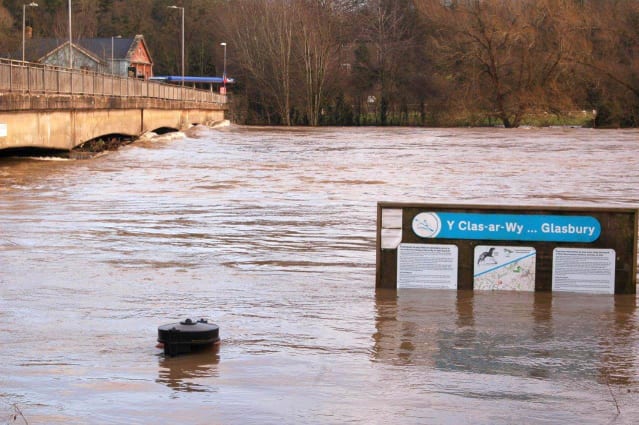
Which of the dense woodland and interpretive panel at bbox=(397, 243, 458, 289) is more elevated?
the dense woodland

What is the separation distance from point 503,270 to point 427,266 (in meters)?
0.75

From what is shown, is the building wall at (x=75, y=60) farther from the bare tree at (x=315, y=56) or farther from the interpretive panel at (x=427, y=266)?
the interpretive panel at (x=427, y=266)

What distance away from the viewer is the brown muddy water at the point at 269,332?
692cm

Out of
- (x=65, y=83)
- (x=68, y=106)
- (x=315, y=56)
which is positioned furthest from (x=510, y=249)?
(x=315, y=56)

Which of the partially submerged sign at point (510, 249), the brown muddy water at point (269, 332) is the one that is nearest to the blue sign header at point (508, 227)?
the partially submerged sign at point (510, 249)

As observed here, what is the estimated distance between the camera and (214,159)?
125 feet

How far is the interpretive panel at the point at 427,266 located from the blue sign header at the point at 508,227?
8.3 inches

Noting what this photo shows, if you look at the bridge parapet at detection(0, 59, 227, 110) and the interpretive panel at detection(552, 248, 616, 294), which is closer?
the interpretive panel at detection(552, 248, 616, 294)

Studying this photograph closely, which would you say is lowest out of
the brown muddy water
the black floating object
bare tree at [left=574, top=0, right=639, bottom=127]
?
the brown muddy water

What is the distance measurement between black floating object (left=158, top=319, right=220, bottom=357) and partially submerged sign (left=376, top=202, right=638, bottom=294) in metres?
3.17

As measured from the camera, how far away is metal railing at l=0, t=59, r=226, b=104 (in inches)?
1131

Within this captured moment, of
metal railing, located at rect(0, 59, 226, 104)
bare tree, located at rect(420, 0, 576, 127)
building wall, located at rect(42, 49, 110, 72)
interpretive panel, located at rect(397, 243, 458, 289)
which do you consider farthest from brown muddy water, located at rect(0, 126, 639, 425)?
building wall, located at rect(42, 49, 110, 72)

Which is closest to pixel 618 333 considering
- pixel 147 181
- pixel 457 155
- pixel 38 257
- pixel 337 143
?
pixel 38 257

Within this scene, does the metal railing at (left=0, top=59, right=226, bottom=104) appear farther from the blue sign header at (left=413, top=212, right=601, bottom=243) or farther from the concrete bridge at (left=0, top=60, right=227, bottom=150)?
the blue sign header at (left=413, top=212, right=601, bottom=243)
